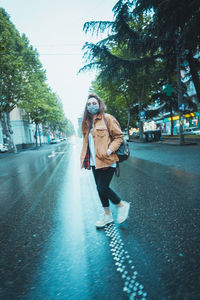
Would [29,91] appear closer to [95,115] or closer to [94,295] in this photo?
[95,115]

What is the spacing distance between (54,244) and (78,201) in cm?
171

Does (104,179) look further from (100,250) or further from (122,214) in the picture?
(100,250)

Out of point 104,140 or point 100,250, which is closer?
point 100,250

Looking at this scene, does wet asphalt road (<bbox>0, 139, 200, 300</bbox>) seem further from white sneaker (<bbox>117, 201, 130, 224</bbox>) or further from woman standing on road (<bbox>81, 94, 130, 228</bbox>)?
woman standing on road (<bbox>81, 94, 130, 228</bbox>)

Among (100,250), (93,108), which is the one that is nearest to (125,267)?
(100,250)

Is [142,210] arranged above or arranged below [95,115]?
below

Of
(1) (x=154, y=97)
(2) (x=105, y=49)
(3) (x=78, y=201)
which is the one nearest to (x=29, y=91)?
(2) (x=105, y=49)

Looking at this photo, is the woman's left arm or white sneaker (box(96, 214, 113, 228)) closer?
the woman's left arm

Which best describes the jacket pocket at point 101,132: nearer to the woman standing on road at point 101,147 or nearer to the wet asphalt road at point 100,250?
the woman standing on road at point 101,147

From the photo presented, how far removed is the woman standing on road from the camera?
262 centimetres

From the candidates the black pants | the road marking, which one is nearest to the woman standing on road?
the black pants

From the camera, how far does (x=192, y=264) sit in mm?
1930

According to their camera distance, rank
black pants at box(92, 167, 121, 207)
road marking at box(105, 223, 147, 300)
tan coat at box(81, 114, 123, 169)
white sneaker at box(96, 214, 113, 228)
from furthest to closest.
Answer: white sneaker at box(96, 214, 113, 228) < black pants at box(92, 167, 121, 207) < tan coat at box(81, 114, 123, 169) < road marking at box(105, 223, 147, 300)

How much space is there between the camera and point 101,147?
2.63 metres
